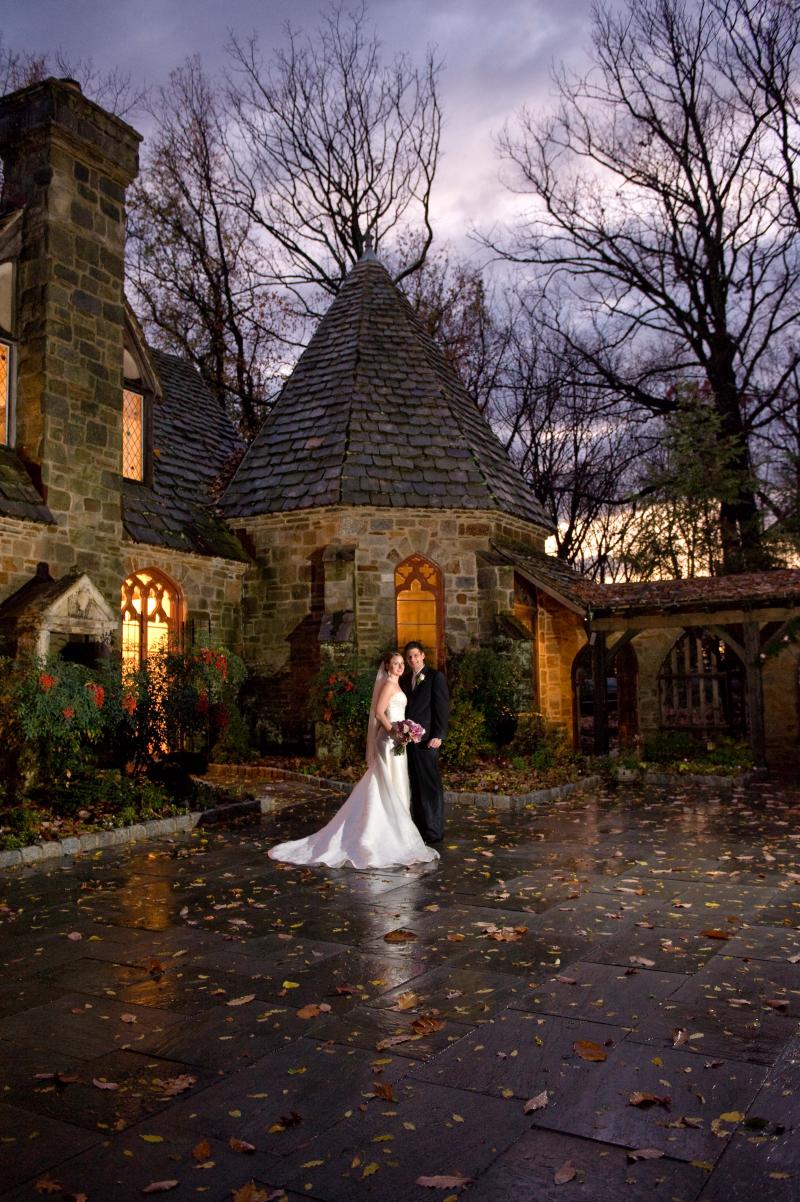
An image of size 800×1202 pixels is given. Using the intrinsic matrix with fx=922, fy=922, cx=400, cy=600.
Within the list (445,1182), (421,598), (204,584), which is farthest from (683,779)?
(445,1182)

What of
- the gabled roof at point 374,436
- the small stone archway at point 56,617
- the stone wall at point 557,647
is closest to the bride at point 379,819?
the small stone archway at point 56,617

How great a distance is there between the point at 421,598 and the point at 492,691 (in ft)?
8.97

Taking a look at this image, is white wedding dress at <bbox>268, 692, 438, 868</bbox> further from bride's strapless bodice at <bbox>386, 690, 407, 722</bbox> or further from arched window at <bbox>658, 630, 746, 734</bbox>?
arched window at <bbox>658, 630, 746, 734</bbox>

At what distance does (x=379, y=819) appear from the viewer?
8617 mm

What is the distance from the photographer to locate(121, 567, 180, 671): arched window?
15.1 meters

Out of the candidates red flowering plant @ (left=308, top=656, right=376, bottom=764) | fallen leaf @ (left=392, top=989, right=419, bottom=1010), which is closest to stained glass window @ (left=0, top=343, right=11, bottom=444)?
red flowering plant @ (left=308, top=656, right=376, bottom=764)

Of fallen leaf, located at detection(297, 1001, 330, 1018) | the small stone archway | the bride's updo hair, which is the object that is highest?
the small stone archway

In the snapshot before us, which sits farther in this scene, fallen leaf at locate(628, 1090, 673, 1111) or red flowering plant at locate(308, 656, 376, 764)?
red flowering plant at locate(308, 656, 376, 764)

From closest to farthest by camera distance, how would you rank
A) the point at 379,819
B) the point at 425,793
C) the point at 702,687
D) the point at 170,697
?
the point at 379,819
the point at 425,793
the point at 170,697
the point at 702,687

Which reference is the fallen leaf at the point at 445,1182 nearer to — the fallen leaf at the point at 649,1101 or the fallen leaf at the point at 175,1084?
the fallen leaf at the point at 649,1101

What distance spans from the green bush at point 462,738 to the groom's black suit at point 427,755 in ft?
Result: 15.6

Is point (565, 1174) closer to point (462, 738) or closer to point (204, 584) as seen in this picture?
point (462, 738)

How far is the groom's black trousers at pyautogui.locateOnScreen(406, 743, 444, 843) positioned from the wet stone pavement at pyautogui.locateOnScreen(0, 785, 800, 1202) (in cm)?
102

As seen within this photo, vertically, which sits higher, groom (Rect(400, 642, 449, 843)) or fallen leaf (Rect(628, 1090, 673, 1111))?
groom (Rect(400, 642, 449, 843))
